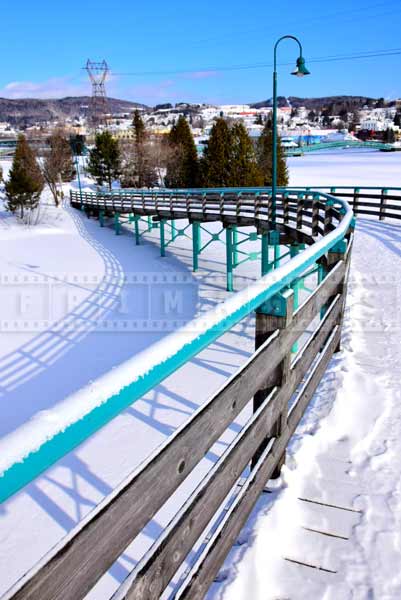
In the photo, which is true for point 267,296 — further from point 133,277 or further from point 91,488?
point 133,277

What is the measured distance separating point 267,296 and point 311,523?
112 cm

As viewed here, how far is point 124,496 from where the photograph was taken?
1.11 metres

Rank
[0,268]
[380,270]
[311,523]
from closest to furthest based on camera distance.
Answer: [311,523]
[380,270]
[0,268]

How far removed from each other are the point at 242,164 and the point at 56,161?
19.5 metres

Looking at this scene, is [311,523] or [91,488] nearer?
[311,523]

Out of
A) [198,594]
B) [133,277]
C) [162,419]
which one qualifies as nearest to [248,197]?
[133,277]

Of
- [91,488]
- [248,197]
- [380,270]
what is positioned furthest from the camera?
[248,197]

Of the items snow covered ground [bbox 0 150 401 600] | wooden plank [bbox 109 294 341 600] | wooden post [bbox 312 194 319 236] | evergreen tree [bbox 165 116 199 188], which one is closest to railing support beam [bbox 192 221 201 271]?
snow covered ground [bbox 0 150 401 600]

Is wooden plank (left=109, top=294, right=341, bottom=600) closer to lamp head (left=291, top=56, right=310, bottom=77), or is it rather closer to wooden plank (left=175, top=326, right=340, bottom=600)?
wooden plank (left=175, top=326, right=340, bottom=600)

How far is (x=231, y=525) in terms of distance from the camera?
178 centimetres

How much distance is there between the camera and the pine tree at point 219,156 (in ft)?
123

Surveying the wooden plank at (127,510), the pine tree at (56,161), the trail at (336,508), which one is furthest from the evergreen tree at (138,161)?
the wooden plank at (127,510)

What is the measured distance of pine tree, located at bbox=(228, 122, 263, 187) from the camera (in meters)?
37.6

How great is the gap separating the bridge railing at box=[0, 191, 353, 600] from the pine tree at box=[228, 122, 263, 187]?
36994 millimetres
